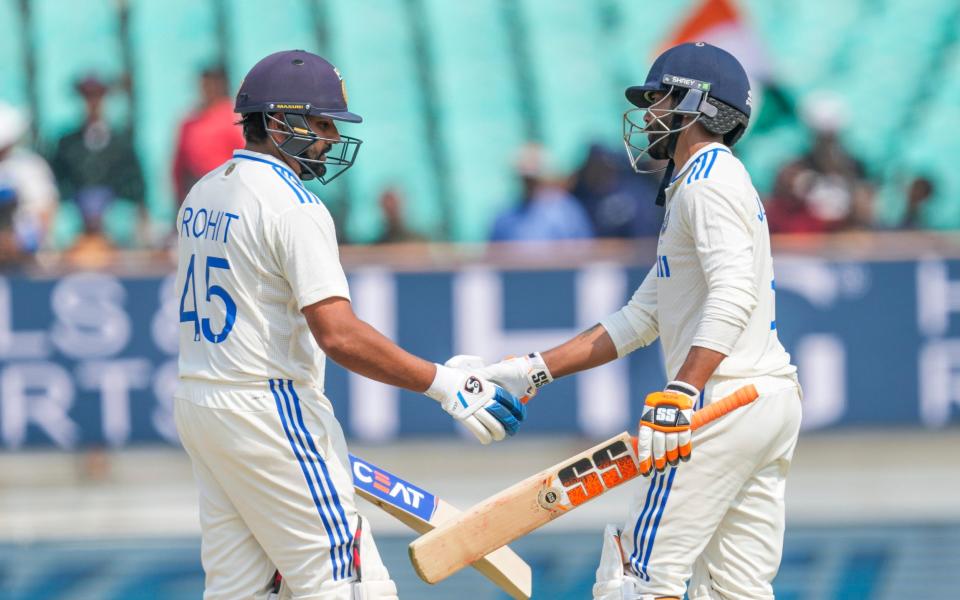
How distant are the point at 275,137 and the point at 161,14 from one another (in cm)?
880

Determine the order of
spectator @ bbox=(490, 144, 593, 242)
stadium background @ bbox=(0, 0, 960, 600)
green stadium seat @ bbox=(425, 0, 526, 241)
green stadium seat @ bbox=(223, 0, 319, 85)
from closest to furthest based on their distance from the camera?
stadium background @ bbox=(0, 0, 960, 600) → spectator @ bbox=(490, 144, 593, 242) → green stadium seat @ bbox=(425, 0, 526, 241) → green stadium seat @ bbox=(223, 0, 319, 85)

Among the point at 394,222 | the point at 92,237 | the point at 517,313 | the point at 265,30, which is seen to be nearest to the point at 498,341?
the point at 517,313

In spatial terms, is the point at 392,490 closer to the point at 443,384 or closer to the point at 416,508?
the point at 416,508

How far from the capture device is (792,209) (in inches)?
387

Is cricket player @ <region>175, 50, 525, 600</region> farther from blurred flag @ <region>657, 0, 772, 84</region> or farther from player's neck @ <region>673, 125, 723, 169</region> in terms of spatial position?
blurred flag @ <region>657, 0, 772, 84</region>

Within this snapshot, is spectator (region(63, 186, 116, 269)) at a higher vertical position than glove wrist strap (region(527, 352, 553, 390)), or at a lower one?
higher

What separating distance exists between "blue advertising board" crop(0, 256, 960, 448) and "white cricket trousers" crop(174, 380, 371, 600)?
175 inches

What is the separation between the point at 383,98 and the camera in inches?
492

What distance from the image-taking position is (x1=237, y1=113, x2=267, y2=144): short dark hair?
427 cm

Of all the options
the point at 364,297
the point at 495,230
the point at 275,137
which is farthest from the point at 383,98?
the point at 275,137

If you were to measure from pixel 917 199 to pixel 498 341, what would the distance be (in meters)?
3.52

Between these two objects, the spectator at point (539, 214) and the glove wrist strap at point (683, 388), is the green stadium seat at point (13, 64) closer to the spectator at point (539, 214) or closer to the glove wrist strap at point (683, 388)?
the spectator at point (539, 214)

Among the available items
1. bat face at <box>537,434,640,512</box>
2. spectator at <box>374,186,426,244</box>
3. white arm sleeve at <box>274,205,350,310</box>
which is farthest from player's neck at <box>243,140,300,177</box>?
spectator at <box>374,186,426,244</box>

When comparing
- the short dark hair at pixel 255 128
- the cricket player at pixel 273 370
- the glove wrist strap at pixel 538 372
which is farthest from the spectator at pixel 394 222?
the cricket player at pixel 273 370
